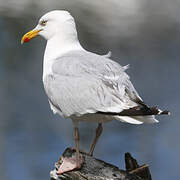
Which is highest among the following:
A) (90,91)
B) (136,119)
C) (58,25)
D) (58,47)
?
(58,25)

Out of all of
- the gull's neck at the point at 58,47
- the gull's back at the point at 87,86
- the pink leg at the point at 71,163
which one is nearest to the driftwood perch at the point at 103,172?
the pink leg at the point at 71,163

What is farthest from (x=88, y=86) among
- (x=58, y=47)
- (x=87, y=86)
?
(x=58, y=47)

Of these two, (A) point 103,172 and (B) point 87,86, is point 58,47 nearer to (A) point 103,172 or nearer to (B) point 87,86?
(B) point 87,86

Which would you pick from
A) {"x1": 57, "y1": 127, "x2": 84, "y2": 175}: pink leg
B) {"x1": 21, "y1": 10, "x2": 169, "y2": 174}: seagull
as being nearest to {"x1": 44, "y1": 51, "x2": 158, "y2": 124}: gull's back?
{"x1": 21, "y1": 10, "x2": 169, "y2": 174}: seagull

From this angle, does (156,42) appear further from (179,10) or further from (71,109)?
(71,109)

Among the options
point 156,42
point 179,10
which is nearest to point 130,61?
point 156,42

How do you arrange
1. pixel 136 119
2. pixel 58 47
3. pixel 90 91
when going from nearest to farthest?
pixel 136 119 → pixel 90 91 → pixel 58 47

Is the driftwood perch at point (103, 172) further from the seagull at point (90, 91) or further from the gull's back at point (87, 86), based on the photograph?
the gull's back at point (87, 86)

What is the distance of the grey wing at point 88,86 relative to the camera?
171cm

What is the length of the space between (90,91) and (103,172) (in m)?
0.30

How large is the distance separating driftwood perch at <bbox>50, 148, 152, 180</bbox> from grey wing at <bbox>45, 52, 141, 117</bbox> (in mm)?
201

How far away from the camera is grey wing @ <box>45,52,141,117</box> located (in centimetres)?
171

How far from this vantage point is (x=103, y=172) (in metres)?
1.76

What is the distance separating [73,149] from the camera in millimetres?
1924
